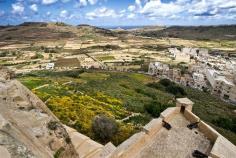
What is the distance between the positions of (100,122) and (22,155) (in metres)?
19.6

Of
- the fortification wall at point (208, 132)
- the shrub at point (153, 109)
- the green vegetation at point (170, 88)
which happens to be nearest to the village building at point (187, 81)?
the green vegetation at point (170, 88)

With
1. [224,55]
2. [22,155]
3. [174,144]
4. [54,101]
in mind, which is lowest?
[224,55]

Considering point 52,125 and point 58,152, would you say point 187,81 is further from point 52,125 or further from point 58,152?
point 58,152

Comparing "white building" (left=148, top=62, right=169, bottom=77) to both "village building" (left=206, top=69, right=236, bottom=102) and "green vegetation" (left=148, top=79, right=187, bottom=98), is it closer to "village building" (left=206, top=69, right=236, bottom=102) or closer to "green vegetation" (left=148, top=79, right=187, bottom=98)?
"village building" (left=206, top=69, right=236, bottom=102)

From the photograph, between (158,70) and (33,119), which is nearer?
(33,119)

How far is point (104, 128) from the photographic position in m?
27.1

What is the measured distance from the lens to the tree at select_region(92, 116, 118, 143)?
27.1 meters

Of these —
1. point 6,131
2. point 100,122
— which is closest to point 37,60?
point 100,122

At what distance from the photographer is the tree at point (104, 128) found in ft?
89.0

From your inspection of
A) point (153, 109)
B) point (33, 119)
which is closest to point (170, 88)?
point (153, 109)

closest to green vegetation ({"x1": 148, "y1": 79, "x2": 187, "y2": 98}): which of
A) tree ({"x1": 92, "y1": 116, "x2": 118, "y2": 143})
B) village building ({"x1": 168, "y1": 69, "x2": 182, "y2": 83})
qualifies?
village building ({"x1": 168, "y1": 69, "x2": 182, "y2": 83})

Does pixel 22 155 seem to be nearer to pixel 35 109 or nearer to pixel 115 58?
pixel 35 109

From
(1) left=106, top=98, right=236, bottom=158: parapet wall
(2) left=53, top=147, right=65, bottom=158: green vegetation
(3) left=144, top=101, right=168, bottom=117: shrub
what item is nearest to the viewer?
(2) left=53, top=147, right=65, bottom=158: green vegetation

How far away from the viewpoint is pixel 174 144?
17.6 metres
